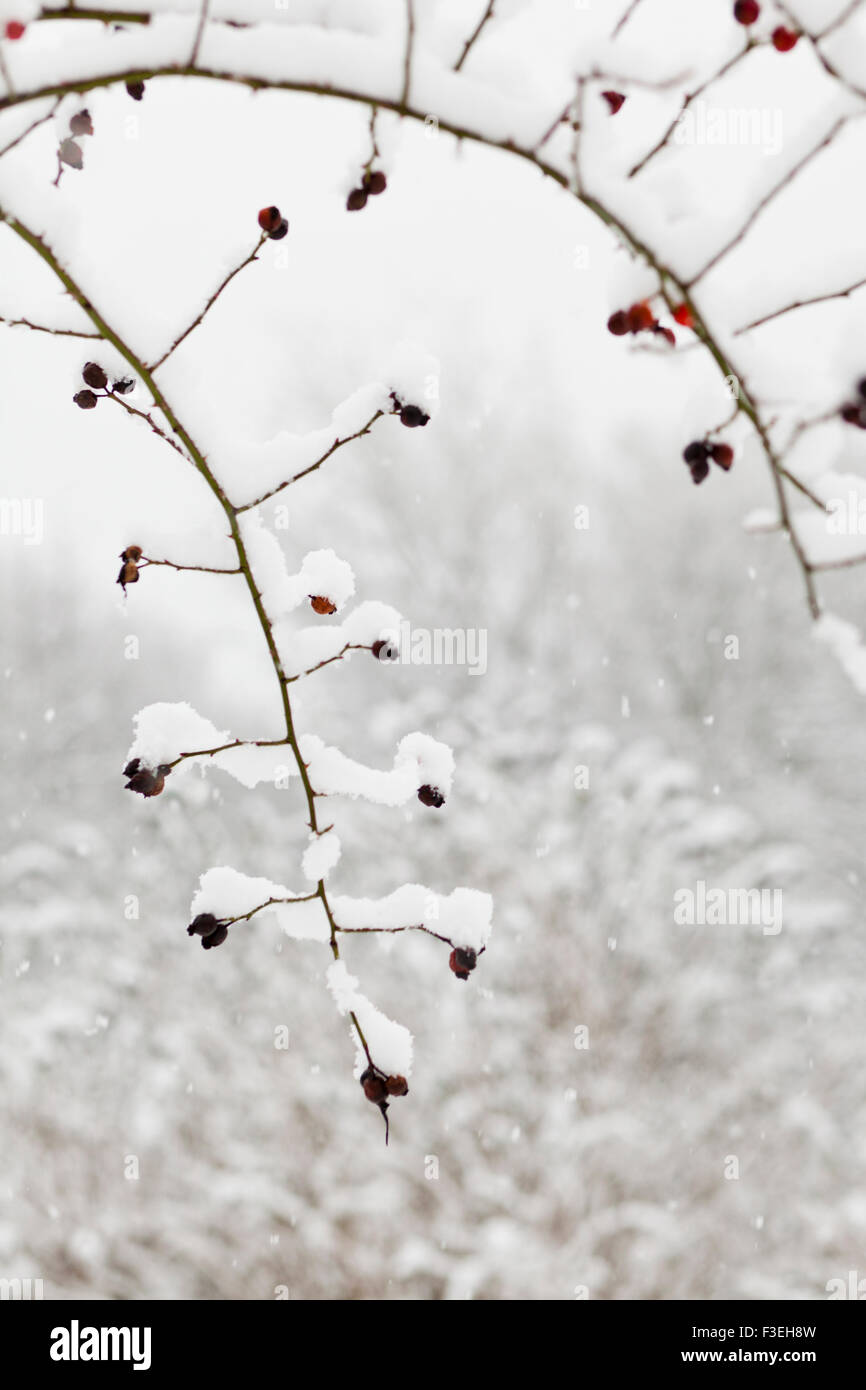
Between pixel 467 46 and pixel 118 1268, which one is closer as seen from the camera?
pixel 467 46

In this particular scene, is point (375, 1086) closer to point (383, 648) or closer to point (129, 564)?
point (383, 648)

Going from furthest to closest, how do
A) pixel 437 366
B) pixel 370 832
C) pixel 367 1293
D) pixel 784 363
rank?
pixel 370 832 < pixel 367 1293 < pixel 437 366 < pixel 784 363

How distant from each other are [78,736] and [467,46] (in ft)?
24.4

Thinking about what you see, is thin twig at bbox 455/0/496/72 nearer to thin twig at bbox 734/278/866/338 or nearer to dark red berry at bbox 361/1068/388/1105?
thin twig at bbox 734/278/866/338

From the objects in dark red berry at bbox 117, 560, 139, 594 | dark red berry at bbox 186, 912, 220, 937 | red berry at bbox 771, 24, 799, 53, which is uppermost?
red berry at bbox 771, 24, 799, 53

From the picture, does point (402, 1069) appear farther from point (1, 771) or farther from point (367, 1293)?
point (1, 771)

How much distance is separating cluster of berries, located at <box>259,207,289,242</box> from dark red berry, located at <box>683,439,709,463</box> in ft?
1.21

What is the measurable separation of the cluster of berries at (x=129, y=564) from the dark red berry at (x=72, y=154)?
368 mm

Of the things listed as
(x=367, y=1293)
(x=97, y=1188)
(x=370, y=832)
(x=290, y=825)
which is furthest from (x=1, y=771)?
(x=367, y=1293)

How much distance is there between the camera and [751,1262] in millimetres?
4004

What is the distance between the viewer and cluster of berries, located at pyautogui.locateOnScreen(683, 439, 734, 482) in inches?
27.7

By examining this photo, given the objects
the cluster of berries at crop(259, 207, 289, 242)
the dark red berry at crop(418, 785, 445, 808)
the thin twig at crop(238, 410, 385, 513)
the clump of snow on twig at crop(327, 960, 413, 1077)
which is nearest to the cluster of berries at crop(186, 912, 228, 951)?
the clump of snow on twig at crop(327, 960, 413, 1077)

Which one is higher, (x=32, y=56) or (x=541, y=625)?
(x=541, y=625)

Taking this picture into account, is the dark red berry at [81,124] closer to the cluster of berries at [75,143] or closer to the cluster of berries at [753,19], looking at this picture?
the cluster of berries at [75,143]
